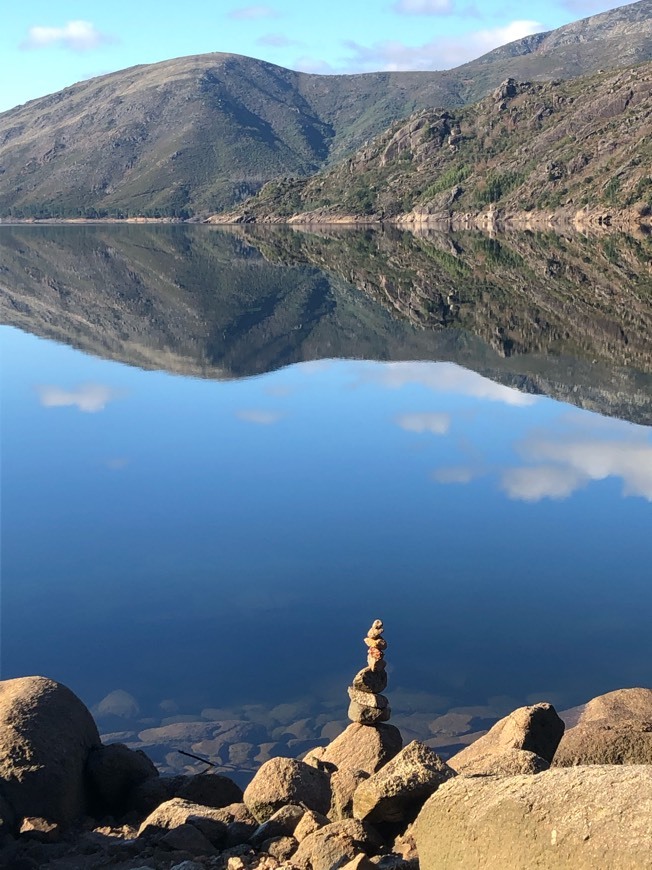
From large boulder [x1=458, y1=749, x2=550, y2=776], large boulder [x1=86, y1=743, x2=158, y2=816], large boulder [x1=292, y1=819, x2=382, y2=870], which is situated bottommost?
large boulder [x1=86, y1=743, x2=158, y2=816]

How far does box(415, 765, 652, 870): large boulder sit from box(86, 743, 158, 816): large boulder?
5.19 meters

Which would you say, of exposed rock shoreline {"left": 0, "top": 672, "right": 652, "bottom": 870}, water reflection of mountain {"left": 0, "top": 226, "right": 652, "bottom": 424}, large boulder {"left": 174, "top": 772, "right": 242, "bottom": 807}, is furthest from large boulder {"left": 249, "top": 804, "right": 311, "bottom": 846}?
water reflection of mountain {"left": 0, "top": 226, "right": 652, "bottom": 424}

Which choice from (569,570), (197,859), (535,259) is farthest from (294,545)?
(535,259)

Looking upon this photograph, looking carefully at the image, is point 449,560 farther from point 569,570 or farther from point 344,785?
point 344,785

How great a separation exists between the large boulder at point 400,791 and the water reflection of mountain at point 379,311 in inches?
1115

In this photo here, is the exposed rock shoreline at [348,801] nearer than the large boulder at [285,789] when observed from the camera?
Yes

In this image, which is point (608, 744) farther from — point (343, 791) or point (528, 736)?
point (343, 791)

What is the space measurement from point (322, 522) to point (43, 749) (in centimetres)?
1432

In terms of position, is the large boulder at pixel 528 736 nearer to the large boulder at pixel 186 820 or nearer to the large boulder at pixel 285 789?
the large boulder at pixel 285 789

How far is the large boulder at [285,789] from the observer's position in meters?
10.3

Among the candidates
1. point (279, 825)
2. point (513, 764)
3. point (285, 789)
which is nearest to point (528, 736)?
point (513, 764)

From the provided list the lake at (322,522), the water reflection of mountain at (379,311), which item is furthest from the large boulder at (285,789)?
the water reflection of mountain at (379,311)

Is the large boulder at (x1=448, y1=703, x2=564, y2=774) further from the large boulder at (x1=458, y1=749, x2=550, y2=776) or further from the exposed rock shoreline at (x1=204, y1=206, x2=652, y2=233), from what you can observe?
the exposed rock shoreline at (x1=204, y1=206, x2=652, y2=233)

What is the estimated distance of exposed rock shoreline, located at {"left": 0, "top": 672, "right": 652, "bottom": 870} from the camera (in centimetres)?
645
